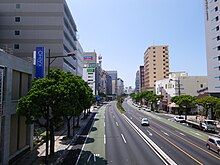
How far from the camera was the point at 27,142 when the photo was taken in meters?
23.4

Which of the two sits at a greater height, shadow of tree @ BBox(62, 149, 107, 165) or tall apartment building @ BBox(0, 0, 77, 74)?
tall apartment building @ BBox(0, 0, 77, 74)

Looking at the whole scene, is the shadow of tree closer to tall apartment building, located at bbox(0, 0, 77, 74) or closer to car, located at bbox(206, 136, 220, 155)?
car, located at bbox(206, 136, 220, 155)

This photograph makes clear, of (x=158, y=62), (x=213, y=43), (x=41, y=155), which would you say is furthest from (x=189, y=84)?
(x=41, y=155)

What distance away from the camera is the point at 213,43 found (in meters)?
58.9

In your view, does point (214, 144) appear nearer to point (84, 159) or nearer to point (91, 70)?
point (84, 159)

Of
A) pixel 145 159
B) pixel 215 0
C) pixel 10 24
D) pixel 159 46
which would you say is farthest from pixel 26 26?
pixel 159 46

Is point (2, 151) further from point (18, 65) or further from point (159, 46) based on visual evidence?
point (159, 46)

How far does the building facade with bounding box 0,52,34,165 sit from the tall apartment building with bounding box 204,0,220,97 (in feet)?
169

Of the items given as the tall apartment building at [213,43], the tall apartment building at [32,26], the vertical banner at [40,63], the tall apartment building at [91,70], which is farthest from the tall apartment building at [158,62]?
the vertical banner at [40,63]

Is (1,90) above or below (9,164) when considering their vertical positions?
above

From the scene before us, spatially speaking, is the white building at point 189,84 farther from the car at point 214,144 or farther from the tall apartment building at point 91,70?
the tall apartment building at point 91,70

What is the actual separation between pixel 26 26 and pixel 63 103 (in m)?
37.1

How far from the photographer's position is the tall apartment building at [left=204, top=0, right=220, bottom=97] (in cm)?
5650

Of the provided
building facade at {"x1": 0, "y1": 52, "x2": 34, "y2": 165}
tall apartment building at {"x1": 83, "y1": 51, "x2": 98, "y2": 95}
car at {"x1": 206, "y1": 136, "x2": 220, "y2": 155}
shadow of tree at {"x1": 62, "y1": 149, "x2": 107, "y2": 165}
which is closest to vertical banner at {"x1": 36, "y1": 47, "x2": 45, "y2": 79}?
building facade at {"x1": 0, "y1": 52, "x2": 34, "y2": 165}
